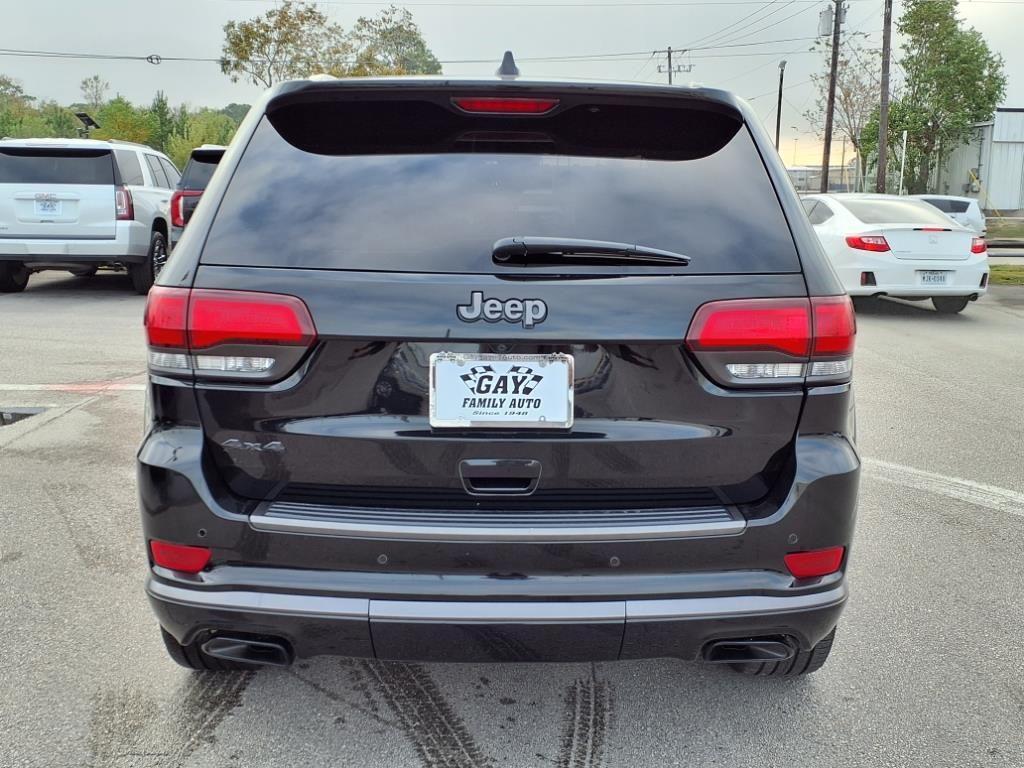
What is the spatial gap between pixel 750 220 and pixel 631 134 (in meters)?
0.40

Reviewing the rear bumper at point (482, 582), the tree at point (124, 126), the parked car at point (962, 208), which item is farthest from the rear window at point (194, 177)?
the tree at point (124, 126)

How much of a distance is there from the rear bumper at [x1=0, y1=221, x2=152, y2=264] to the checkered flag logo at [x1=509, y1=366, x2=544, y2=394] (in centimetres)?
1134

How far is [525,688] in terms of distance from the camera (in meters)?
2.81

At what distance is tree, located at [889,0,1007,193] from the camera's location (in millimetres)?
42125

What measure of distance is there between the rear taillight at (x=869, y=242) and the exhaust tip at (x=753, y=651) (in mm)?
9540

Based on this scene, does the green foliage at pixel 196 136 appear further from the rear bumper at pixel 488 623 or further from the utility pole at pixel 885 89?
the rear bumper at pixel 488 623

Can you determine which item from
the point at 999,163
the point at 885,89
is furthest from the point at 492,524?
the point at 999,163

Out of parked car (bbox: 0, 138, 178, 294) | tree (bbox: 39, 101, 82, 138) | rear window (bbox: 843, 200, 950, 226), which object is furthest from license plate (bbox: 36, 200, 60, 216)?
tree (bbox: 39, 101, 82, 138)

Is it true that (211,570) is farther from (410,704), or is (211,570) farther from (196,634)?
(410,704)

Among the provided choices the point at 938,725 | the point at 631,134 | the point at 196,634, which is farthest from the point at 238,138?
the point at 938,725

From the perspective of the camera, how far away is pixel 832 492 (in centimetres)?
223

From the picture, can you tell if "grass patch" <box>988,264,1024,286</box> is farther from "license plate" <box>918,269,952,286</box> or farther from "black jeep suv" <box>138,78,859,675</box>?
"black jeep suv" <box>138,78,859,675</box>

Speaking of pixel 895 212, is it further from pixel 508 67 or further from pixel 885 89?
pixel 885 89

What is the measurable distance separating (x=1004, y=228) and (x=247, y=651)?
40.3 m
